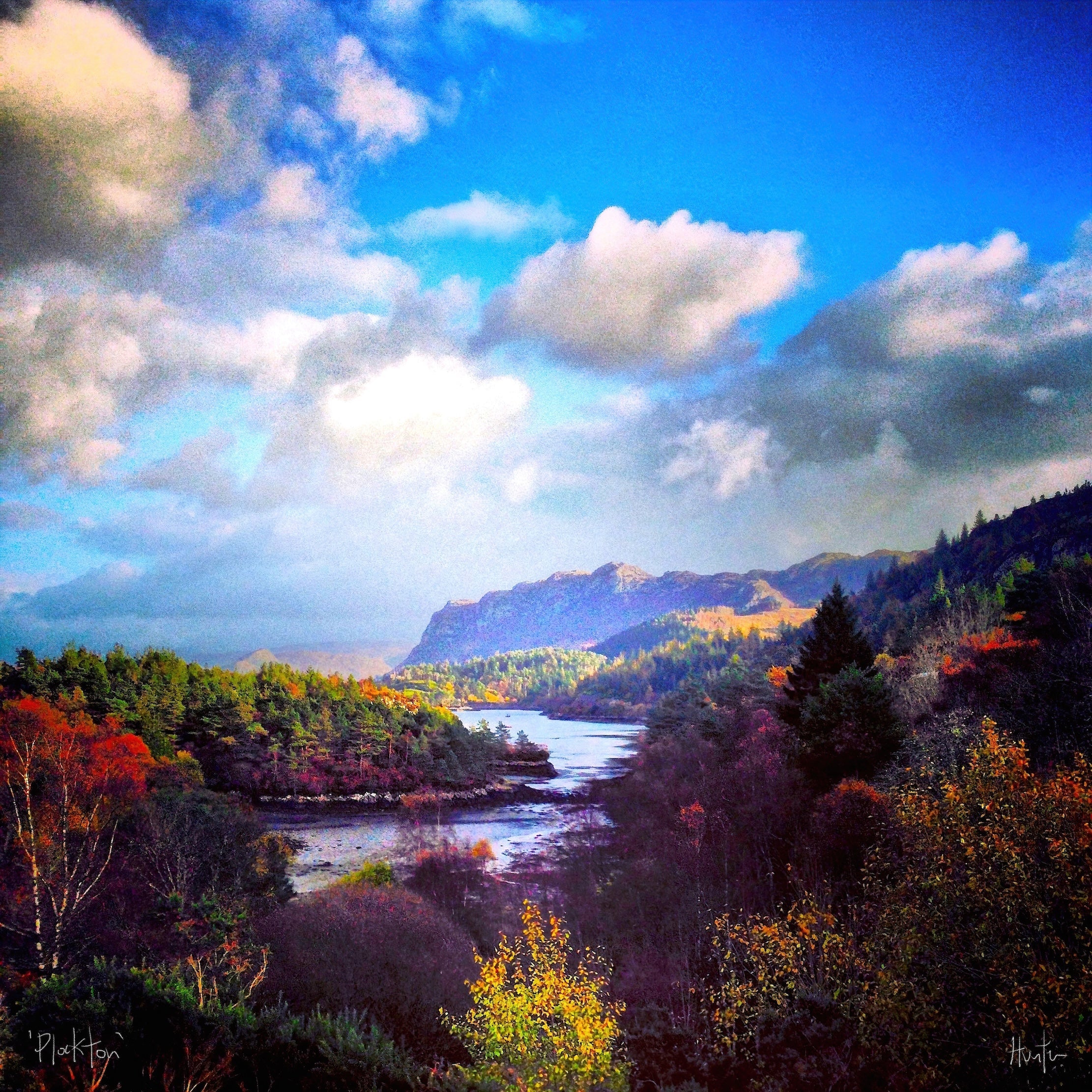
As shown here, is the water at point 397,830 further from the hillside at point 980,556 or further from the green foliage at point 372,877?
the hillside at point 980,556

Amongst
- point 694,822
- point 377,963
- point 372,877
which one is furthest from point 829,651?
point 372,877

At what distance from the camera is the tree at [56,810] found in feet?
77.2

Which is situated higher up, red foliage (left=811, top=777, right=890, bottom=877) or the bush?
red foliage (left=811, top=777, right=890, bottom=877)

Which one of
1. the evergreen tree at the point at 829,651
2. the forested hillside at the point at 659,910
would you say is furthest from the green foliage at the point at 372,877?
the evergreen tree at the point at 829,651

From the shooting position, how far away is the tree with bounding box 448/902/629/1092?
45.7ft

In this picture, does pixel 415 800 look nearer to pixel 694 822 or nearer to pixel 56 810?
pixel 694 822

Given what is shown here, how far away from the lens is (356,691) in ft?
301

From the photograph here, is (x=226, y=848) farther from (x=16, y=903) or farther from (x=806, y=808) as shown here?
(x=806, y=808)

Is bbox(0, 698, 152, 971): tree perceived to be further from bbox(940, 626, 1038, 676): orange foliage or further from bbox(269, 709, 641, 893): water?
bbox(940, 626, 1038, 676): orange foliage

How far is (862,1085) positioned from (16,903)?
107 ft
